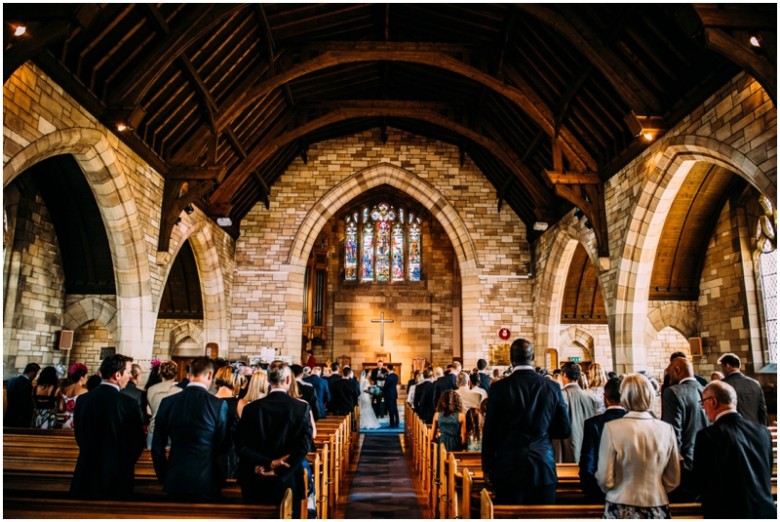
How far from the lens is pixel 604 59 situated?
6977 mm

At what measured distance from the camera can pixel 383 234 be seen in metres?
17.6

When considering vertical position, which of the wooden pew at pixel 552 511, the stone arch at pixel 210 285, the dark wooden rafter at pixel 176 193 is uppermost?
the dark wooden rafter at pixel 176 193

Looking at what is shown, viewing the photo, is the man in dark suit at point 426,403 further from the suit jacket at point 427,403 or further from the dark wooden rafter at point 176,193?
the dark wooden rafter at point 176,193

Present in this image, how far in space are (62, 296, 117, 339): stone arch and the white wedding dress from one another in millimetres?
4980

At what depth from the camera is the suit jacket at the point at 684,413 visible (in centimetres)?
341

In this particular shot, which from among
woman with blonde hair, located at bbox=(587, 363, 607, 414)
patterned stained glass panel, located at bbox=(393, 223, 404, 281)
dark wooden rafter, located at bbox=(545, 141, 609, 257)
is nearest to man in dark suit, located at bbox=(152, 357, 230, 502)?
woman with blonde hair, located at bbox=(587, 363, 607, 414)

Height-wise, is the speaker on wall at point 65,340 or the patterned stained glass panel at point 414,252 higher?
the patterned stained glass panel at point 414,252

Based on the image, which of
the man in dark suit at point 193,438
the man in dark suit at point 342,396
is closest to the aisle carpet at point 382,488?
the man in dark suit at point 342,396

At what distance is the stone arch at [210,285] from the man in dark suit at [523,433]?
29.9ft

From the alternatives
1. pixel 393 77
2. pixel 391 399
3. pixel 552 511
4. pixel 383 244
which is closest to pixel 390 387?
pixel 391 399

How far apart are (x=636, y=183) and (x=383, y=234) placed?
10340 millimetres

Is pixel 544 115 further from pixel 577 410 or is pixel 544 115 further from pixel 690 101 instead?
pixel 577 410

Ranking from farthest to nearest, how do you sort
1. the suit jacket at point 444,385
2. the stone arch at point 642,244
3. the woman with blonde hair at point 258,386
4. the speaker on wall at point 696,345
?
the speaker on wall at point 696,345 < the stone arch at point 642,244 < the suit jacket at point 444,385 < the woman with blonde hair at point 258,386

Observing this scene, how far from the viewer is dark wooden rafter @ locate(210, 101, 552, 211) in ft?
36.0
